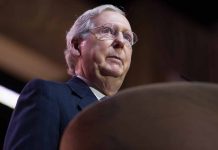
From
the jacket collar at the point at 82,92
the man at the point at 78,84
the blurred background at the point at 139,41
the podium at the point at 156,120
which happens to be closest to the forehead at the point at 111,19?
the man at the point at 78,84

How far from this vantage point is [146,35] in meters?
2.26

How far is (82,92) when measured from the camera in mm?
946

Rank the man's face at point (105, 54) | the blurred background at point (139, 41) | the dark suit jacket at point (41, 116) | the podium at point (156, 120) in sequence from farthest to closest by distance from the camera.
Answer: the blurred background at point (139, 41) → the man's face at point (105, 54) → the dark suit jacket at point (41, 116) → the podium at point (156, 120)

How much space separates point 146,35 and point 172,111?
5.71ft

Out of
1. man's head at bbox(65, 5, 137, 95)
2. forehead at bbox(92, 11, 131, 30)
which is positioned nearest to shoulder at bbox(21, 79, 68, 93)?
man's head at bbox(65, 5, 137, 95)

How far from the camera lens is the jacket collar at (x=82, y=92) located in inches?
36.0

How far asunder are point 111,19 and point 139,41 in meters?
1.13

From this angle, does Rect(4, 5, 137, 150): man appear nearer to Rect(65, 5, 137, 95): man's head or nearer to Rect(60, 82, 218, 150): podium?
Rect(65, 5, 137, 95): man's head

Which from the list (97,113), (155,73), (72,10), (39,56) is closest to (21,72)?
(39,56)

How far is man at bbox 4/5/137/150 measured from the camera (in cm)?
78

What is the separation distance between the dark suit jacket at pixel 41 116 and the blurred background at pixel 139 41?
3.70 feet

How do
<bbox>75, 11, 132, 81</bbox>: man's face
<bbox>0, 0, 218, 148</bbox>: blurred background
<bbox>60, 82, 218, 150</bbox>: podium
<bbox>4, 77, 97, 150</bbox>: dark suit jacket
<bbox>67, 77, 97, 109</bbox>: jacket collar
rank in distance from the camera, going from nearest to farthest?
<bbox>60, 82, 218, 150</bbox>: podium
<bbox>4, 77, 97, 150</bbox>: dark suit jacket
<bbox>67, 77, 97, 109</bbox>: jacket collar
<bbox>75, 11, 132, 81</bbox>: man's face
<bbox>0, 0, 218, 148</bbox>: blurred background

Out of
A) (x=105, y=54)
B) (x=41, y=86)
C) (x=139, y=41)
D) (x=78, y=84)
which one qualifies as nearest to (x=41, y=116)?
(x=41, y=86)

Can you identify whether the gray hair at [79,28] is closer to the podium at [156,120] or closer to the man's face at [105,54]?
the man's face at [105,54]
